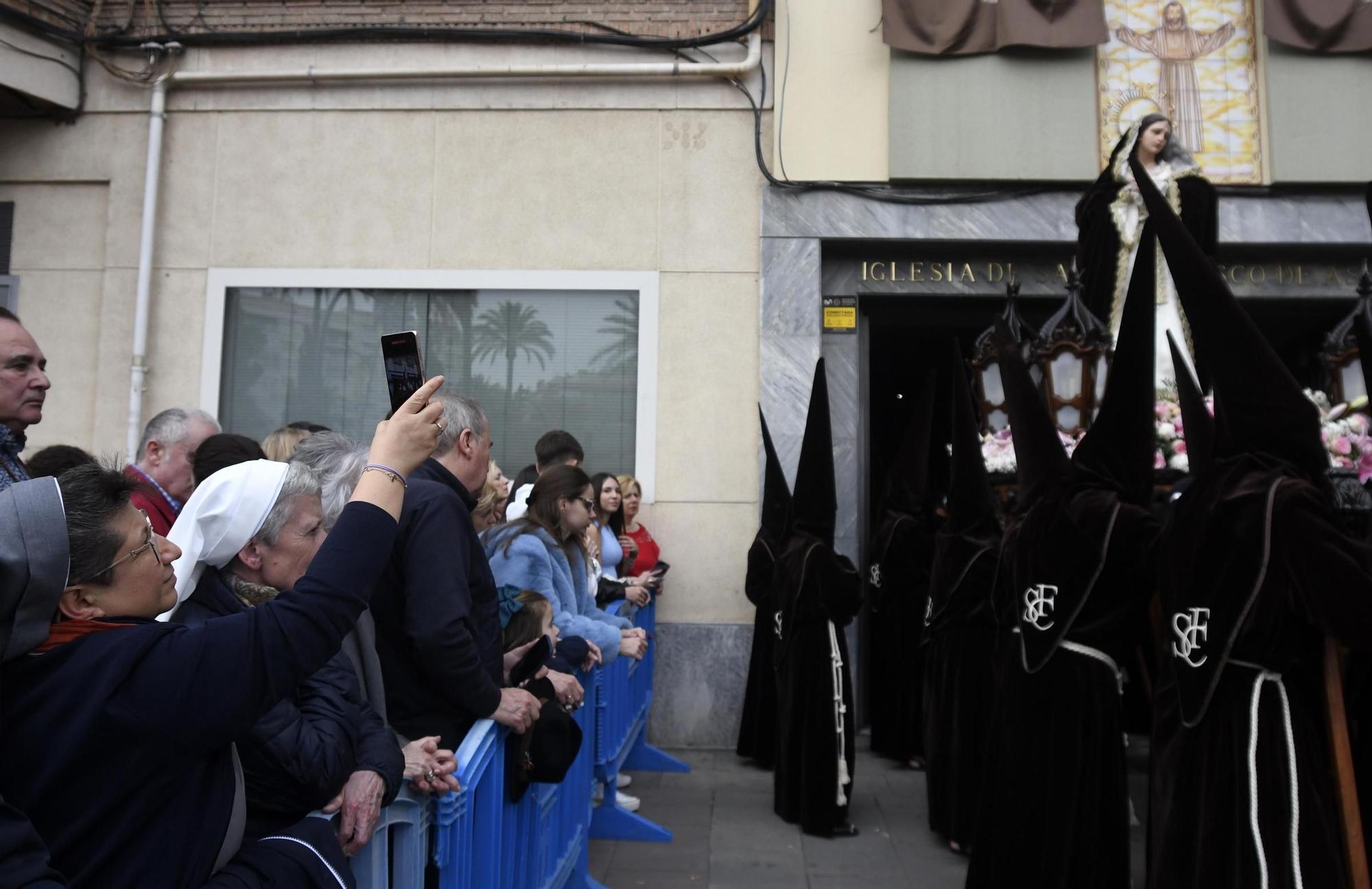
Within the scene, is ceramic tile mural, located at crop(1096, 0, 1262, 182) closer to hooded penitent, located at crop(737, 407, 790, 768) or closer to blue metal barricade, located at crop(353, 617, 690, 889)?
hooded penitent, located at crop(737, 407, 790, 768)

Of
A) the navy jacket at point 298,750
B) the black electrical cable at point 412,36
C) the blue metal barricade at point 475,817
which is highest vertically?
the black electrical cable at point 412,36

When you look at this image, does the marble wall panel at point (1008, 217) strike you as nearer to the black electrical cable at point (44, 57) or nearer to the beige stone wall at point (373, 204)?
the beige stone wall at point (373, 204)

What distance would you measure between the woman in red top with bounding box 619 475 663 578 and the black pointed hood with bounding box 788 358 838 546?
193 centimetres

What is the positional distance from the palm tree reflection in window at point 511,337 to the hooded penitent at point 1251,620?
5.92 metres

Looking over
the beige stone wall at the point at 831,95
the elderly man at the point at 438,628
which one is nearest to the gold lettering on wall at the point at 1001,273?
the beige stone wall at the point at 831,95

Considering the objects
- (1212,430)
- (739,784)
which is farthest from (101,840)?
(739,784)

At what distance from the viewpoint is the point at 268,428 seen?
8664 mm

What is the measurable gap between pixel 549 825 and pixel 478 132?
6356 mm

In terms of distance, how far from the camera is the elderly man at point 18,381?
10.6ft

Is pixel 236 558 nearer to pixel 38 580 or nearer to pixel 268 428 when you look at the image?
pixel 38 580

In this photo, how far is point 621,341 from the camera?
27.8 ft

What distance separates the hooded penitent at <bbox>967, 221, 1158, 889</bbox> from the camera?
364cm

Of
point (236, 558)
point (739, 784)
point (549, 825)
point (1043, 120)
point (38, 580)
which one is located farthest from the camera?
point (1043, 120)

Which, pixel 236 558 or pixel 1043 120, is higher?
pixel 1043 120
